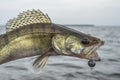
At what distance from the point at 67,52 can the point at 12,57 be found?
1255 mm

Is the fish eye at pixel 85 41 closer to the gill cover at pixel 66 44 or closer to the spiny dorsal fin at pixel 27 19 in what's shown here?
the gill cover at pixel 66 44

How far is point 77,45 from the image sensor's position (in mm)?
7035

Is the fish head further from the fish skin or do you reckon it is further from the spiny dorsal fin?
the spiny dorsal fin

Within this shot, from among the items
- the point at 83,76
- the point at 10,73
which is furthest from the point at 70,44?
the point at 10,73

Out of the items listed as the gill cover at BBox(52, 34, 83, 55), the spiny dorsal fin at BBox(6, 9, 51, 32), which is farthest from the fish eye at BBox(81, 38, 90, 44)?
the spiny dorsal fin at BBox(6, 9, 51, 32)

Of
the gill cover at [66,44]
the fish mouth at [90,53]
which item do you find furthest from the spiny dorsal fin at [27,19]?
the fish mouth at [90,53]

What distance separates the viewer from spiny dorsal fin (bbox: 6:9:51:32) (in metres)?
6.72

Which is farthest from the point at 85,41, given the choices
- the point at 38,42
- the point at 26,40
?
the point at 26,40

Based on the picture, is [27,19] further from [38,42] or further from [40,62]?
[40,62]

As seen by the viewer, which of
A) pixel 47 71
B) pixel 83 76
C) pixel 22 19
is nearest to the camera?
pixel 22 19

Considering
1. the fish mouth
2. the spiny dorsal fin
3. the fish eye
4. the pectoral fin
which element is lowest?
the pectoral fin

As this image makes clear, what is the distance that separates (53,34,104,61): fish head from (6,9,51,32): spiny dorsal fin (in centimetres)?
53

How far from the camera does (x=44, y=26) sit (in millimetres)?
6852

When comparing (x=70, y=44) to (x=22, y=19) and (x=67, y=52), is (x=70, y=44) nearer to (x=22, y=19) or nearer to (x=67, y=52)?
(x=67, y=52)
